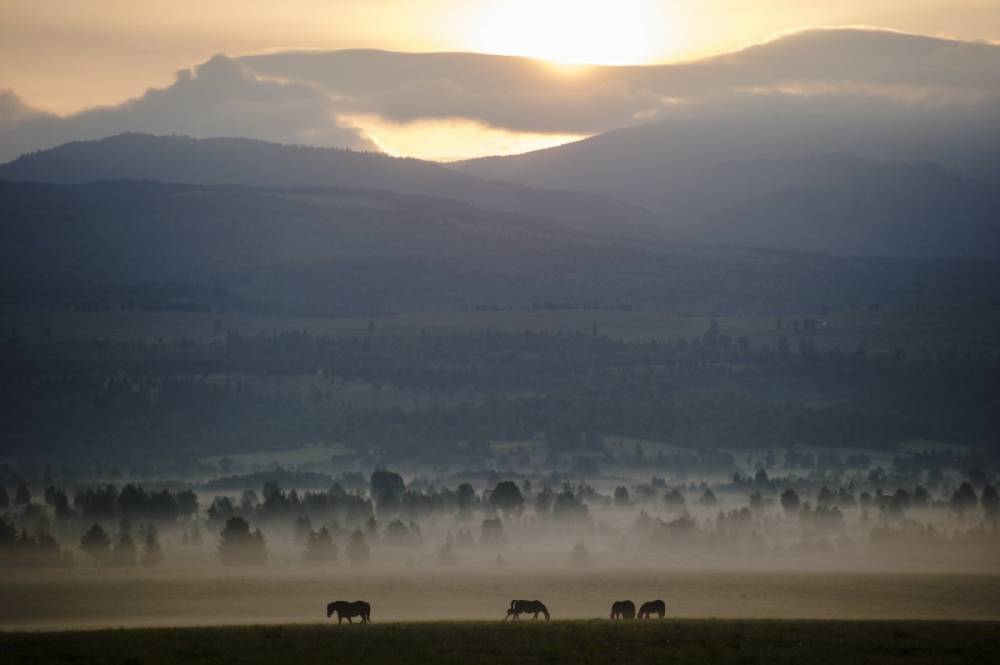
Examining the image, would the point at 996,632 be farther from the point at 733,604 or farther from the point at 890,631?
the point at 733,604

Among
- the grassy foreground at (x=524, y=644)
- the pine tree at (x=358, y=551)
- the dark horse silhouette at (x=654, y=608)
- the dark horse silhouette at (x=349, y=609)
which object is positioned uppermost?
the pine tree at (x=358, y=551)

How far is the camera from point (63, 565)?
9762 centimetres

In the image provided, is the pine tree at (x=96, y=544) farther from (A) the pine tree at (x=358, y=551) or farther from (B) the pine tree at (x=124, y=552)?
(A) the pine tree at (x=358, y=551)

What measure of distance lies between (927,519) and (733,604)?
225 feet

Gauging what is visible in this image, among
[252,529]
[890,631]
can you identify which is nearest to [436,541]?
[252,529]

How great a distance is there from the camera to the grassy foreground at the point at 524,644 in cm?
5125

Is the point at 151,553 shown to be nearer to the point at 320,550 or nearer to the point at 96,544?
the point at 96,544

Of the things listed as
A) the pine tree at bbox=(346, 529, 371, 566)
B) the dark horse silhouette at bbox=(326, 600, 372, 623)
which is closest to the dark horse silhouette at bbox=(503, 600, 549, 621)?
the dark horse silhouette at bbox=(326, 600, 372, 623)

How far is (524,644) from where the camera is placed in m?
53.2

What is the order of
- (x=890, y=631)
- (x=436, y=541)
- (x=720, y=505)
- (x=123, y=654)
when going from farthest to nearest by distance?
1. (x=720, y=505)
2. (x=436, y=541)
3. (x=890, y=631)
4. (x=123, y=654)

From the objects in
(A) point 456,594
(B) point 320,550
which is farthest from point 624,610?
(B) point 320,550

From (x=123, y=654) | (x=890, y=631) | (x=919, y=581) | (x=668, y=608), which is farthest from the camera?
(x=919, y=581)

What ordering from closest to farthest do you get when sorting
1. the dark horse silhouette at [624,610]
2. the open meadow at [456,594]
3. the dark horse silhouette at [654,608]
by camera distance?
1. the dark horse silhouette at [654,608]
2. the dark horse silhouette at [624,610]
3. the open meadow at [456,594]

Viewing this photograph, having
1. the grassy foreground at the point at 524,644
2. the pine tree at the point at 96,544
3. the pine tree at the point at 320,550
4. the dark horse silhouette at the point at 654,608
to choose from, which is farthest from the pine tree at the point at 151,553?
the grassy foreground at the point at 524,644
